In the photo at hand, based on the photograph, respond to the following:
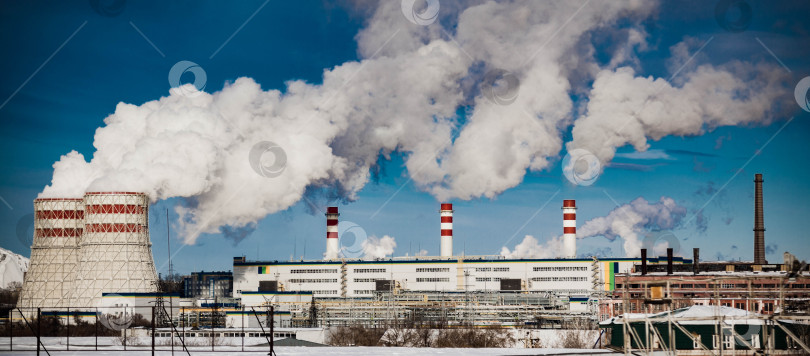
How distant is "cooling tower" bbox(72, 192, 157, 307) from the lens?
7500cm

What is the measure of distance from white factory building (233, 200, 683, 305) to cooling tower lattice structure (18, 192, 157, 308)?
17688 mm

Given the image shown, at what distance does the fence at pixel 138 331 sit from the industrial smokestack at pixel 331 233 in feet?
67.0

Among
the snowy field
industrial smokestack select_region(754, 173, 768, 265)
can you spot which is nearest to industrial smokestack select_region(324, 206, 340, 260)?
industrial smokestack select_region(754, 173, 768, 265)

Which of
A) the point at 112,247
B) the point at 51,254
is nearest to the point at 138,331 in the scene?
the point at 112,247

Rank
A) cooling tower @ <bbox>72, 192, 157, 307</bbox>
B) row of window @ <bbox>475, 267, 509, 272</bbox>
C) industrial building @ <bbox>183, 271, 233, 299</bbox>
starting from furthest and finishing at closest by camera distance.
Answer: industrial building @ <bbox>183, 271, 233, 299</bbox> < row of window @ <bbox>475, 267, 509, 272</bbox> < cooling tower @ <bbox>72, 192, 157, 307</bbox>

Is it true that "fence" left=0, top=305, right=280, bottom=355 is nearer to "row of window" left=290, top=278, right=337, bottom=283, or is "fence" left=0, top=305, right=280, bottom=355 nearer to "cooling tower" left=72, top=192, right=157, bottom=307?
"cooling tower" left=72, top=192, right=157, bottom=307

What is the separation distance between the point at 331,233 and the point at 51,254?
2954 centimetres

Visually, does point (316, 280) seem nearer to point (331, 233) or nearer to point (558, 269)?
point (331, 233)

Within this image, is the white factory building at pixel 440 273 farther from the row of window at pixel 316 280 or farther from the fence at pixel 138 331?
the fence at pixel 138 331

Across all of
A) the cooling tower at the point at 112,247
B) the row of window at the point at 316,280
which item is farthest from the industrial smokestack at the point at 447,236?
the cooling tower at the point at 112,247

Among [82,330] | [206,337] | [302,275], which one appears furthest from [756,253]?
[82,330]

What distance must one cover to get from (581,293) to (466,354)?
5322 cm

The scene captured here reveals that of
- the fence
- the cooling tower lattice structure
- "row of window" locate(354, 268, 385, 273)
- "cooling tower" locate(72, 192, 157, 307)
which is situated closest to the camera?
the fence

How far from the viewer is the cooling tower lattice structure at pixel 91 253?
2960 inches
